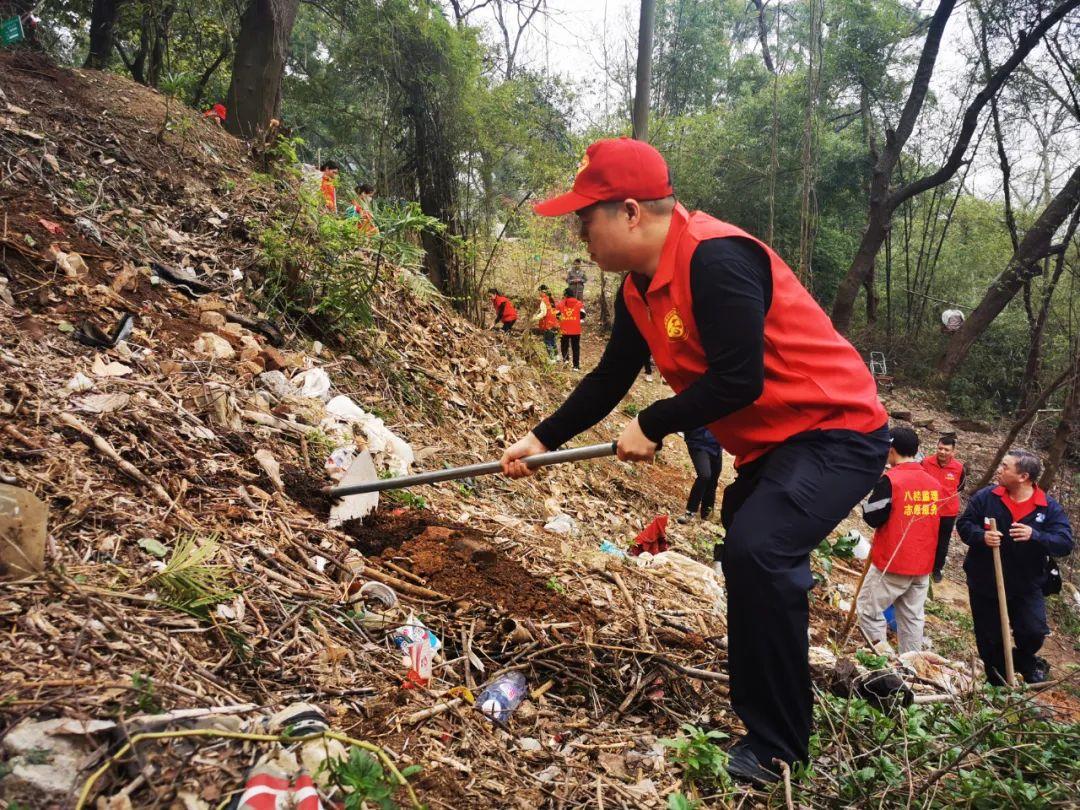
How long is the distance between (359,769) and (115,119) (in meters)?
6.21

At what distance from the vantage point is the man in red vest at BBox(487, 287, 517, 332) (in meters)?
9.54

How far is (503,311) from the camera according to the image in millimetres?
9625

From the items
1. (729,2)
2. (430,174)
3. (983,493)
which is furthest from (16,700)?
(729,2)

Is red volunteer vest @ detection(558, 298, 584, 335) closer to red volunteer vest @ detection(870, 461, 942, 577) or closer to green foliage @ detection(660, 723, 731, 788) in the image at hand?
red volunteer vest @ detection(870, 461, 942, 577)

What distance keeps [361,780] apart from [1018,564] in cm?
492

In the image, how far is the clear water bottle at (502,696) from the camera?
229cm

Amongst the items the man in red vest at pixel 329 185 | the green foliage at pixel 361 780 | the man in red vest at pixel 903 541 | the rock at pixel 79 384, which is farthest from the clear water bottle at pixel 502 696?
the man in red vest at pixel 329 185

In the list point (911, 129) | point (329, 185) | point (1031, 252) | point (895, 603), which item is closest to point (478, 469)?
point (895, 603)

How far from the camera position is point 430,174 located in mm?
8898

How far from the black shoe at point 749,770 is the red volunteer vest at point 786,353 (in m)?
0.92

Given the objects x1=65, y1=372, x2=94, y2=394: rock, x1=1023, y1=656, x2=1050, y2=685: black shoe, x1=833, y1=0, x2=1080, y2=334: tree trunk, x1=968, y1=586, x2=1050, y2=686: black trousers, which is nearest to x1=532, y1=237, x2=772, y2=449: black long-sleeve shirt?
x1=65, y1=372, x2=94, y2=394: rock

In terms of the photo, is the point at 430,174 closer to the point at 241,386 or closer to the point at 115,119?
the point at 115,119

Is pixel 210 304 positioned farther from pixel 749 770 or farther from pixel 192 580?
pixel 749 770

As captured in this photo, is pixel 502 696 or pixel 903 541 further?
pixel 903 541
